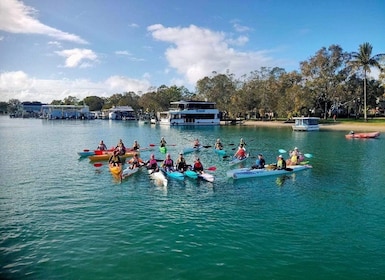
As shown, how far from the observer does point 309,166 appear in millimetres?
31359

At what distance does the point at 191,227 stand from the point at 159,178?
964 cm

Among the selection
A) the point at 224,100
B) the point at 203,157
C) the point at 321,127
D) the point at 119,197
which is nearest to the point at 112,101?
the point at 224,100

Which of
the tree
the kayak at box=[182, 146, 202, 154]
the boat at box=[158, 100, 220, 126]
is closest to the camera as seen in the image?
the kayak at box=[182, 146, 202, 154]

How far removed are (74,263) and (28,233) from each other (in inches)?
168

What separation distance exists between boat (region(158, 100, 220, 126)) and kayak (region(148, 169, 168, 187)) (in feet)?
290

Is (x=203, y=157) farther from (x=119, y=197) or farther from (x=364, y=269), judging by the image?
(x=364, y=269)

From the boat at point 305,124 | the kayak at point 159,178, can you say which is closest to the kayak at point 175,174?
the kayak at point 159,178

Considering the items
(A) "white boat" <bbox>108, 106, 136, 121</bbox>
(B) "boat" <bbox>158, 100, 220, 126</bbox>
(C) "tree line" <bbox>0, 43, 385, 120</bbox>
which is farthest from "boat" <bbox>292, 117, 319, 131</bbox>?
(A) "white boat" <bbox>108, 106, 136, 121</bbox>

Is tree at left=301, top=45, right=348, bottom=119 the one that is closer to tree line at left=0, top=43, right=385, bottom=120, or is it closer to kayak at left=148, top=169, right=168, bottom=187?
tree line at left=0, top=43, right=385, bottom=120

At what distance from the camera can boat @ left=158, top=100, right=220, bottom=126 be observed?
11569cm

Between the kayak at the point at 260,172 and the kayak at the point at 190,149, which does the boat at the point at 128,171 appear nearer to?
the kayak at the point at 260,172

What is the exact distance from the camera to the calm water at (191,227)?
1245cm

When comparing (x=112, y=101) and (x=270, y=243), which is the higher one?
(x=112, y=101)

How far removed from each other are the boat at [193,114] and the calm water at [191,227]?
88.5 m
